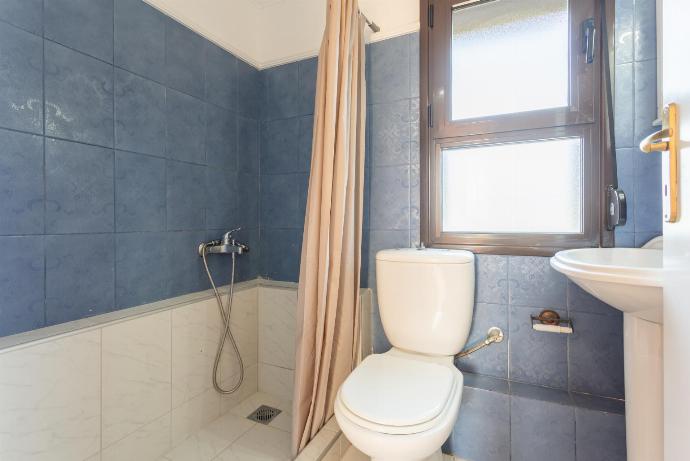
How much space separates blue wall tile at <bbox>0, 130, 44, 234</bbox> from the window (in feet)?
5.02

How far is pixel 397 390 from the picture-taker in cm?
107

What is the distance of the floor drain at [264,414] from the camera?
1.64m

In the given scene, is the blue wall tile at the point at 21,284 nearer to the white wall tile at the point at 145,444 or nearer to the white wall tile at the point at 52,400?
the white wall tile at the point at 52,400

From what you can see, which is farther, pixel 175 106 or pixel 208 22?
pixel 208 22

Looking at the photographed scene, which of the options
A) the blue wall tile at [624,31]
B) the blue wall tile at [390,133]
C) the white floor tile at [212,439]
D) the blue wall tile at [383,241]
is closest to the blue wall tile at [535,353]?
the blue wall tile at [383,241]

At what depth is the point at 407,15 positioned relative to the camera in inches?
64.2

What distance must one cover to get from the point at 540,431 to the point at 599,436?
19 cm

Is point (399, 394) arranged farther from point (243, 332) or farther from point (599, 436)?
point (243, 332)

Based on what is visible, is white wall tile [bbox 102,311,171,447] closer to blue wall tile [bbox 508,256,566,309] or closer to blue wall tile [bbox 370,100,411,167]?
blue wall tile [bbox 370,100,411,167]

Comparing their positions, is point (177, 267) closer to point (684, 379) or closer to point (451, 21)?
point (684, 379)

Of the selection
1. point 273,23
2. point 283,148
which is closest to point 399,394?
point 283,148

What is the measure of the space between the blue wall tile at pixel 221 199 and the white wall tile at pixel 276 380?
85 cm

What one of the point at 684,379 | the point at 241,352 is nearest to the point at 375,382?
the point at 684,379

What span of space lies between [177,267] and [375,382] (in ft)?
3.47
